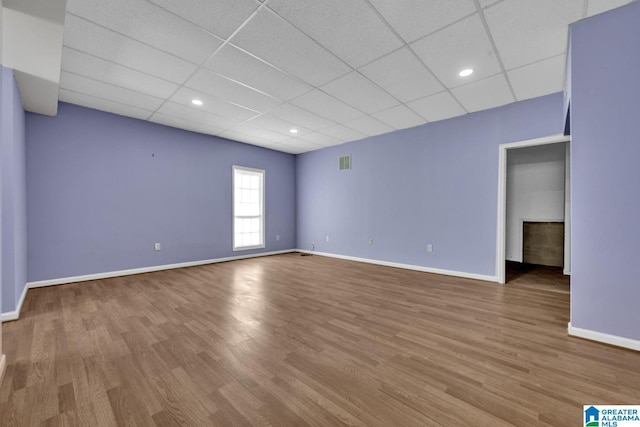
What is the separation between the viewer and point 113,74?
298cm

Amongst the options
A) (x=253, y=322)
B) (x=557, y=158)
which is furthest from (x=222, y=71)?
(x=557, y=158)

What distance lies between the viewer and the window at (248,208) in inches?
236

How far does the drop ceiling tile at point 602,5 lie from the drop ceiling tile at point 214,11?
2.66m

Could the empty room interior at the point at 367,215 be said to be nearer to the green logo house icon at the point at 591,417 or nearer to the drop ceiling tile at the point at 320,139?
the green logo house icon at the point at 591,417

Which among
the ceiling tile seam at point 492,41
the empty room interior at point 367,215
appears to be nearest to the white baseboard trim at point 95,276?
the empty room interior at point 367,215

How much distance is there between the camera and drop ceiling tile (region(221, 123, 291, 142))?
16.0 feet

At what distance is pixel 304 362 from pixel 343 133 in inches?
174

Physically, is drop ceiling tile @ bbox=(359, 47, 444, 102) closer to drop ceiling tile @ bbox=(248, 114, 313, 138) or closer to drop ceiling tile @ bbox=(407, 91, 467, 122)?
drop ceiling tile @ bbox=(407, 91, 467, 122)

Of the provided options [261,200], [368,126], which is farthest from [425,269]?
[261,200]

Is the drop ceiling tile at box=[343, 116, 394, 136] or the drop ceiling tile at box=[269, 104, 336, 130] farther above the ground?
the drop ceiling tile at box=[343, 116, 394, 136]

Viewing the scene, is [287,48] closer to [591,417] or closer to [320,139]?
[320,139]

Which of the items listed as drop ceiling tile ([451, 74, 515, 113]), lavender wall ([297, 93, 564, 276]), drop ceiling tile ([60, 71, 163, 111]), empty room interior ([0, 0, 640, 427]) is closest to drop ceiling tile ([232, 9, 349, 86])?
empty room interior ([0, 0, 640, 427])

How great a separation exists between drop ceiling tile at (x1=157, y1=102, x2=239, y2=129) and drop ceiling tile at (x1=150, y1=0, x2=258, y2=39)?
204cm

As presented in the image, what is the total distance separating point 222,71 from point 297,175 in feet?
14.3
